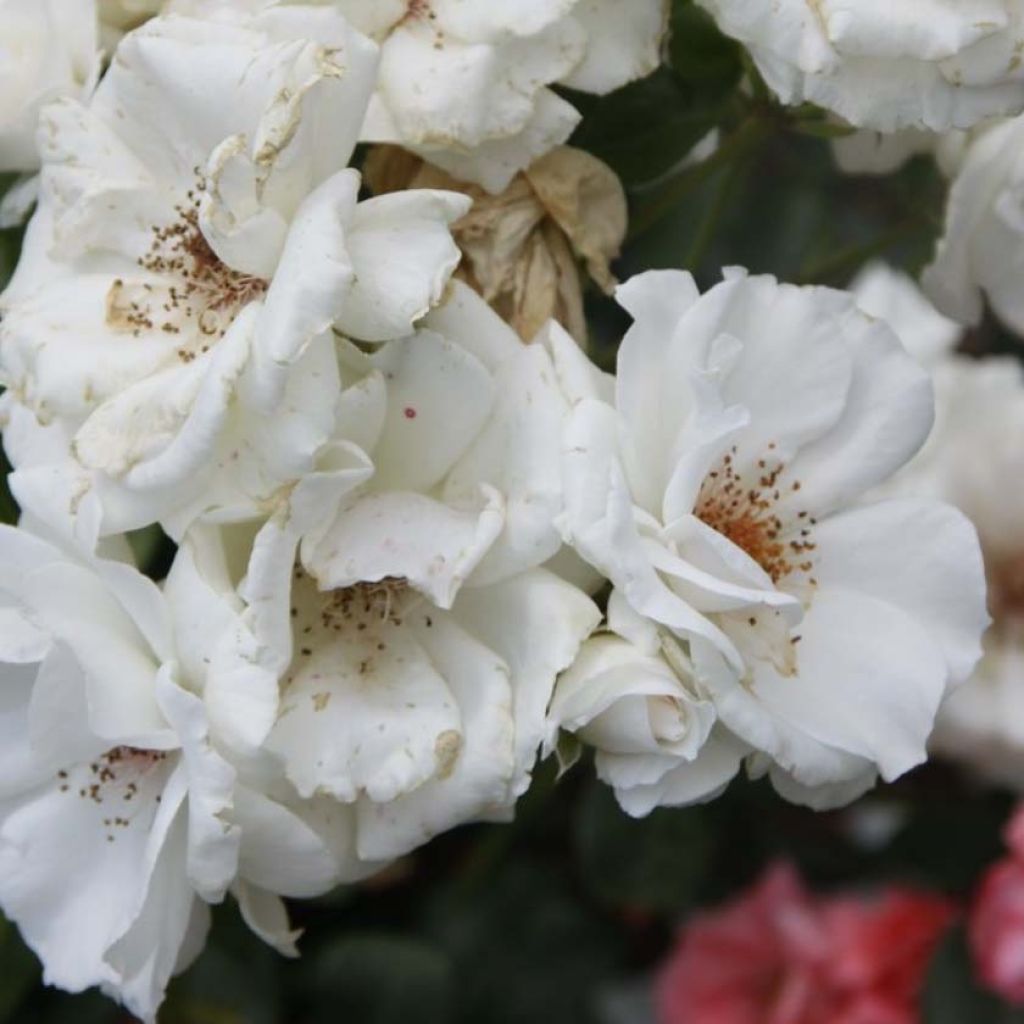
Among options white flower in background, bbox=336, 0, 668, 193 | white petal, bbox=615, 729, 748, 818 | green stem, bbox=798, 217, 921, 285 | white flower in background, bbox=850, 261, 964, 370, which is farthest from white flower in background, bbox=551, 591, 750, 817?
white flower in background, bbox=850, 261, 964, 370

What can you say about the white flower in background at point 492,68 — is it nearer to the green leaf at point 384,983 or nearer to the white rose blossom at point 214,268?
the white rose blossom at point 214,268

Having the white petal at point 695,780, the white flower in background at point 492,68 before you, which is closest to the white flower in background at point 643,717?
the white petal at point 695,780

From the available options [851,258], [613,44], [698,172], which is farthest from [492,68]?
[851,258]

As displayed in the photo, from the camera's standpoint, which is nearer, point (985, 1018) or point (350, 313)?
point (350, 313)

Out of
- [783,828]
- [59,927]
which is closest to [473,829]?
[783,828]

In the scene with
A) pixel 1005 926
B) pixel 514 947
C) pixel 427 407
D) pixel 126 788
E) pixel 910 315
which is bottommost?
pixel 514 947

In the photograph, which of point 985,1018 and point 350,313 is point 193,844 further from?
point 985,1018

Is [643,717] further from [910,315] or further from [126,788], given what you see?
[910,315]
